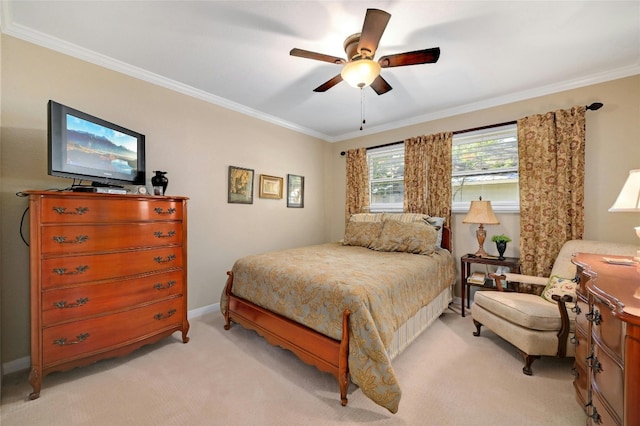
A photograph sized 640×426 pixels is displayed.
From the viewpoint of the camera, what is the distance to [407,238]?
10.3 ft

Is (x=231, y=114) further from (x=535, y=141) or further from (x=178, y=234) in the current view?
(x=535, y=141)

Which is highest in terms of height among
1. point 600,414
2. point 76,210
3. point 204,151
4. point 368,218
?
point 204,151

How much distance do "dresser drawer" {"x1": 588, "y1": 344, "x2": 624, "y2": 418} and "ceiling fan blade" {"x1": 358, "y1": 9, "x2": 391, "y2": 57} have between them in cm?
207

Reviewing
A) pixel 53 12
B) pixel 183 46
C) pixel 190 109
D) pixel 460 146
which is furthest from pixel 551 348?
pixel 53 12

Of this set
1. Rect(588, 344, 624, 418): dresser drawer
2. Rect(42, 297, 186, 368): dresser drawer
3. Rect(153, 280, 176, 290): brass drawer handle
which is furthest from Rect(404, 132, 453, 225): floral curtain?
Rect(42, 297, 186, 368): dresser drawer

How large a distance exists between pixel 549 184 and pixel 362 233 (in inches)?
87.6

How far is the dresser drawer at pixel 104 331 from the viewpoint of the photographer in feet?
5.82

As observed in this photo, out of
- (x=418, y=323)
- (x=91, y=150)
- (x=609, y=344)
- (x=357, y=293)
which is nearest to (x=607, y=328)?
(x=609, y=344)

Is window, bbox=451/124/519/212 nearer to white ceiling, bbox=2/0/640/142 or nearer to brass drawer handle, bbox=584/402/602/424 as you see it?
white ceiling, bbox=2/0/640/142

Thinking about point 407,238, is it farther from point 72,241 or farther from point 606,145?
point 72,241

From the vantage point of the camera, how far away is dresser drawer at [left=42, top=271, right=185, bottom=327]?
177 cm

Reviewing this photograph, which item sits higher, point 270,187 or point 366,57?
point 366,57

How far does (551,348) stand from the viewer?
1995mm

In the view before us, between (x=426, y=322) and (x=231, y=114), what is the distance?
354 cm
